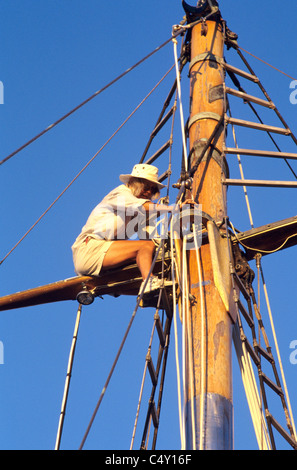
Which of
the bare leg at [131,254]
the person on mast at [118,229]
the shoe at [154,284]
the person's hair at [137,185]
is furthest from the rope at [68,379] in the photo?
the person's hair at [137,185]

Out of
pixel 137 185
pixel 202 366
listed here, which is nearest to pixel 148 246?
pixel 137 185

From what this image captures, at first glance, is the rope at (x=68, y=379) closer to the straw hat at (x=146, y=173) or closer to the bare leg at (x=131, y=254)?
the bare leg at (x=131, y=254)

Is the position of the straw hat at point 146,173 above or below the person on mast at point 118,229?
above

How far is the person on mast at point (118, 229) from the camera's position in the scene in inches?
365

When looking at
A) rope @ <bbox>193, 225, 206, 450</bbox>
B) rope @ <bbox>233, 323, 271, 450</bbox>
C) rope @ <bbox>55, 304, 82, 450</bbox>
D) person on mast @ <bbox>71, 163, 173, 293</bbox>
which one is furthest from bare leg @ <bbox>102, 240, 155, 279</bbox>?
rope @ <bbox>233, 323, 271, 450</bbox>

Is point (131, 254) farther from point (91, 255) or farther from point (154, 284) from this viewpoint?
point (154, 284)

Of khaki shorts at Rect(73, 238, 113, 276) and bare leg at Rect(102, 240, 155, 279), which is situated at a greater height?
khaki shorts at Rect(73, 238, 113, 276)

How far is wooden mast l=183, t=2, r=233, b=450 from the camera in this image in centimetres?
731

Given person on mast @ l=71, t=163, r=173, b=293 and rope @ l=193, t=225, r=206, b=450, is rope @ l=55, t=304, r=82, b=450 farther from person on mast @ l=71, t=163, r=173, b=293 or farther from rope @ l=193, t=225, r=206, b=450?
rope @ l=193, t=225, r=206, b=450

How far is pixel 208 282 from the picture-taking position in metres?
8.28

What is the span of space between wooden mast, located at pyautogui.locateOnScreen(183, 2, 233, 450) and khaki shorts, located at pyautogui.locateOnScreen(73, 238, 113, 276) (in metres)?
1.09

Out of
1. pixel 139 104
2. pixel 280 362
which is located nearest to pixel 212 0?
pixel 139 104

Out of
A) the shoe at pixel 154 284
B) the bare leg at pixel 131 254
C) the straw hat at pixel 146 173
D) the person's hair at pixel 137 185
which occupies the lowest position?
the shoe at pixel 154 284

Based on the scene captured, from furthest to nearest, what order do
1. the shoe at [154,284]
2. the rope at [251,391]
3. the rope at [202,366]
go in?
the shoe at [154,284] < the rope at [251,391] < the rope at [202,366]
